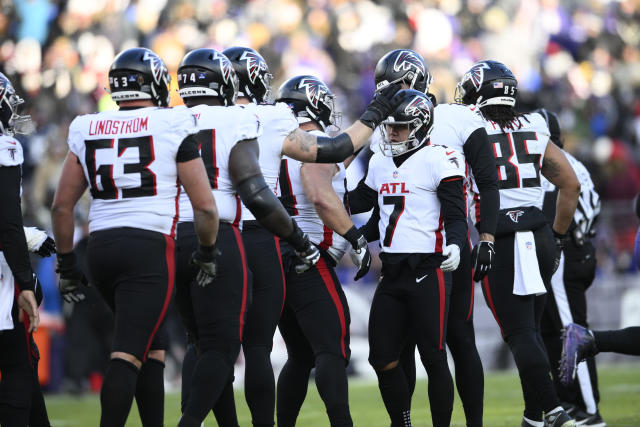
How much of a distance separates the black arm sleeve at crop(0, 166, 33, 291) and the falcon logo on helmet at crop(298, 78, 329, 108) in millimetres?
1774

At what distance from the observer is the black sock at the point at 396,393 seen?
19.8ft

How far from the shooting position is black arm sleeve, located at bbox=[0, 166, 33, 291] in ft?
17.7

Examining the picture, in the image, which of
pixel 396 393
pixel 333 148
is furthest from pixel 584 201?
pixel 333 148

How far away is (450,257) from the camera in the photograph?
19.0ft

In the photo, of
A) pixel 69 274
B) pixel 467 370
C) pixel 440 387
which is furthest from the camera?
pixel 467 370

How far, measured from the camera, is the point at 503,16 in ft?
71.9

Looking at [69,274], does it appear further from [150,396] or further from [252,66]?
[252,66]

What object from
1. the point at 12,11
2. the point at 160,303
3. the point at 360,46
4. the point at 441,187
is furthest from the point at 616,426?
the point at 360,46

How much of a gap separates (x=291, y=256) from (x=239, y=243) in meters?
0.78

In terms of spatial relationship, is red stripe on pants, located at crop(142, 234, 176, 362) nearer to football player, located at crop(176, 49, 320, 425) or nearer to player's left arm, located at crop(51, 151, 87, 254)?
football player, located at crop(176, 49, 320, 425)

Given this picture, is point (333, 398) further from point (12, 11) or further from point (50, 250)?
point (12, 11)

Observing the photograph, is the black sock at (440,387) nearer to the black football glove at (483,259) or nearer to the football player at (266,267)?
the black football glove at (483,259)

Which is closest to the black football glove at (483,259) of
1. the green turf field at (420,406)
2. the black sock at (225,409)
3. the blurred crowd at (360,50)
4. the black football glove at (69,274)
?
the black sock at (225,409)

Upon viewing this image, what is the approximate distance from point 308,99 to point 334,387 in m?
1.70
